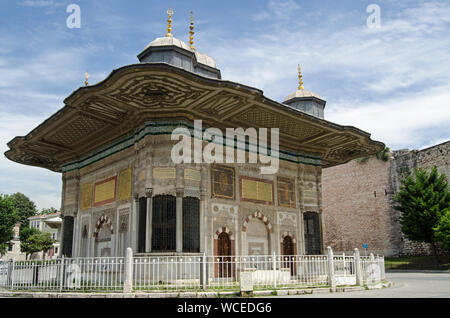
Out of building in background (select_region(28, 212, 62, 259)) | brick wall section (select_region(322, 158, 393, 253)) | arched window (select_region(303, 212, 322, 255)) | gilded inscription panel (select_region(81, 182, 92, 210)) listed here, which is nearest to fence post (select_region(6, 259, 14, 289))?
gilded inscription panel (select_region(81, 182, 92, 210))

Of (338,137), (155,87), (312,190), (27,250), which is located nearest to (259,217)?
(312,190)

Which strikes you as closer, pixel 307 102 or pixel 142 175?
pixel 142 175

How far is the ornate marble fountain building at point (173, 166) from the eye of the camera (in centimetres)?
973

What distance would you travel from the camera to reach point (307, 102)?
15.2m

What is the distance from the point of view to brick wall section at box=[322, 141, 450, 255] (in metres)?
24.4

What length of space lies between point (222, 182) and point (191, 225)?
1.67m

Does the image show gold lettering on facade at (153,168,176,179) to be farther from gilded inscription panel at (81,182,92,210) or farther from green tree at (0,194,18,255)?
green tree at (0,194,18,255)

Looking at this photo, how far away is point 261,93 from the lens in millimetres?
9594

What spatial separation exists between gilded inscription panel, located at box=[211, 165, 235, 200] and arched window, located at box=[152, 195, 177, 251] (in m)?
1.40

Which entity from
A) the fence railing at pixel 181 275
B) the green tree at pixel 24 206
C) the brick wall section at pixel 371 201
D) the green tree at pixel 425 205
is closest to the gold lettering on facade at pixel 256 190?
the fence railing at pixel 181 275

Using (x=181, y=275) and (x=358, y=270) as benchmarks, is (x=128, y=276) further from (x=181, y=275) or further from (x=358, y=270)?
(x=358, y=270)

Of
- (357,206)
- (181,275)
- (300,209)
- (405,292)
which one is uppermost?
(357,206)

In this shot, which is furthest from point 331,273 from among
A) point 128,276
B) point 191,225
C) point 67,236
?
point 67,236

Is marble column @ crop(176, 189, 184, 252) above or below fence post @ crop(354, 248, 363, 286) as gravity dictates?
above
